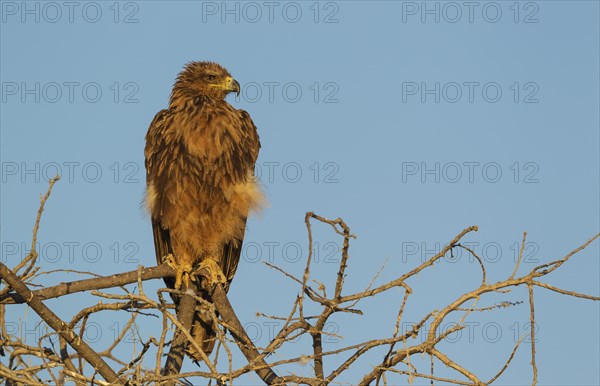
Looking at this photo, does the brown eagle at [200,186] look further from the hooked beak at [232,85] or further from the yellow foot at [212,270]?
the hooked beak at [232,85]

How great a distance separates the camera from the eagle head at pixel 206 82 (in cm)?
619

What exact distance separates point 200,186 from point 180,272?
2.08ft

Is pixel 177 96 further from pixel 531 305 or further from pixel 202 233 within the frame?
pixel 531 305

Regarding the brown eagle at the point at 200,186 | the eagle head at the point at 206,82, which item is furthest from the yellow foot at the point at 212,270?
the eagle head at the point at 206,82

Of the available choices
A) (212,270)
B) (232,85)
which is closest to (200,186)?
(212,270)

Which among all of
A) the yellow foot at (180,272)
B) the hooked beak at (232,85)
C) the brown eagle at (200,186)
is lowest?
the yellow foot at (180,272)

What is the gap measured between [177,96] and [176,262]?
1285mm

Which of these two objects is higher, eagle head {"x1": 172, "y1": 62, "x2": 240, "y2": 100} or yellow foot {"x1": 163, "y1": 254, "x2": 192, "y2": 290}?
eagle head {"x1": 172, "y1": 62, "x2": 240, "y2": 100}

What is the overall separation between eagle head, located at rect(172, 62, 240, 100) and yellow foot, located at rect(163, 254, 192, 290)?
132cm

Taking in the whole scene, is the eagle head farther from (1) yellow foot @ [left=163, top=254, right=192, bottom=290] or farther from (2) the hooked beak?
(1) yellow foot @ [left=163, top=254, right=192, bottom=290]

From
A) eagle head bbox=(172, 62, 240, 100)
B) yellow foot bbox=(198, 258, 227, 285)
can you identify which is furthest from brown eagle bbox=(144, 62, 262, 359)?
eagle head bbox=(172, 62, 240, 100)

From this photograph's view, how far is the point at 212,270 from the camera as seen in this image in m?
5.52

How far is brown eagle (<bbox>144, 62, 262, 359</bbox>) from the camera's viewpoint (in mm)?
5395

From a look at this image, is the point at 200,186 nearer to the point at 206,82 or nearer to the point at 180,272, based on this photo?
the point at 180,272
